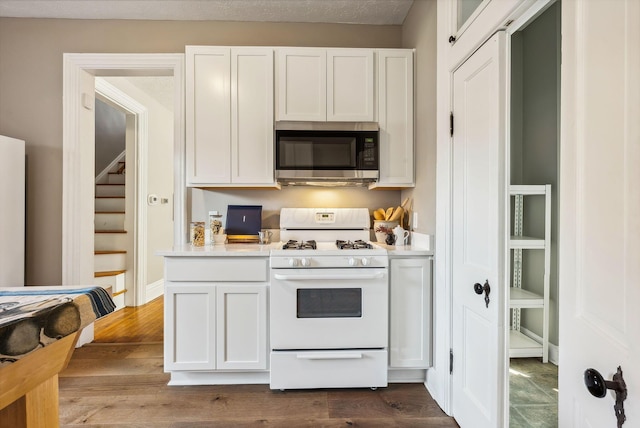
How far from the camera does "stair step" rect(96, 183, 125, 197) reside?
14.9 ft

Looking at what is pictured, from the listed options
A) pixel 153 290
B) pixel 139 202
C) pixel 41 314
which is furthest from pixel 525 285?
pixel 153 290

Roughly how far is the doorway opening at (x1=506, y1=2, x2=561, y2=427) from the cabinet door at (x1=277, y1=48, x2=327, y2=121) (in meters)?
1.22

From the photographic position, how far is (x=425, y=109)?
2.12m

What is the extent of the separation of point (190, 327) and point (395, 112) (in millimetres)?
1992

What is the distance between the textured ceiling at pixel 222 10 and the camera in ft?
7.65

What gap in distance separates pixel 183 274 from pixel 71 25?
2.22 meters

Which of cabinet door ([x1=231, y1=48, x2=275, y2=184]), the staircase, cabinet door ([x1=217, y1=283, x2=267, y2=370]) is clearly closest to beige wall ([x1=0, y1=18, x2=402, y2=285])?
cabinet door ([x1=231, y1=48, x2=275, y2=184])

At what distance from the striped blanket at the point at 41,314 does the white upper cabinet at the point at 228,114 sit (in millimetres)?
1683

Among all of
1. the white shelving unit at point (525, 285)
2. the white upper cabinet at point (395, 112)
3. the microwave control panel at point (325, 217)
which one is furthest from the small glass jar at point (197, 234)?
the white shelving unit at point (525, 285)

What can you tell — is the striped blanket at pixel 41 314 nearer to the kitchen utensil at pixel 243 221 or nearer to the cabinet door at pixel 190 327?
the cabinet door at pixel 190 327

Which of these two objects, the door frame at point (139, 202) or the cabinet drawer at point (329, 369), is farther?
the door frame at point (139, 202)

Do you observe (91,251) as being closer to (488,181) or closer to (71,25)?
(71,25)

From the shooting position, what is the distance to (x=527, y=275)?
211 cm

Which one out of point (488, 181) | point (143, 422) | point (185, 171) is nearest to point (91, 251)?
point (185, 171)
